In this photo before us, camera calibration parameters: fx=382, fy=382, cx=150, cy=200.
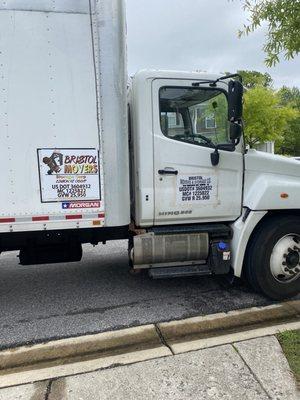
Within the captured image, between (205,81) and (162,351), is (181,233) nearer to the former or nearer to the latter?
(162,351)

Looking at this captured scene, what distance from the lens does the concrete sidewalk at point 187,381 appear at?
110 inches

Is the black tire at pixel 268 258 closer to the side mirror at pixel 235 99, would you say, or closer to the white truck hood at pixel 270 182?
the white truck hood at pixel 270 182

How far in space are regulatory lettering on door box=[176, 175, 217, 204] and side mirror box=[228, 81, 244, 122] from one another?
2.32 feet

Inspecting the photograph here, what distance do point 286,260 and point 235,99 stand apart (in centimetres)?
189

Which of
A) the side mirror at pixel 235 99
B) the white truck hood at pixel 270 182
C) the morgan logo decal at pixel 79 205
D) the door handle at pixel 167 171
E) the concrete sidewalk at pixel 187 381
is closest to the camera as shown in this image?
the concrete sidewalk at pixel 187 381

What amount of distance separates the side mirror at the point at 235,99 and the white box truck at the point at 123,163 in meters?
0.01

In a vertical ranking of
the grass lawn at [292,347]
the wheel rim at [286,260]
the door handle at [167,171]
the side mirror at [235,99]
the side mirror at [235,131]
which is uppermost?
the side mirror at [235,99]

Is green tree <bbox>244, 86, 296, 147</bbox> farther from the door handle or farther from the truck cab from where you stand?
the door handle

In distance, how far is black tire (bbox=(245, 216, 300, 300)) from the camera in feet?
13.9

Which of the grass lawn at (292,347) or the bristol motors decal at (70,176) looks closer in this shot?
the grass lawn at (292,347)

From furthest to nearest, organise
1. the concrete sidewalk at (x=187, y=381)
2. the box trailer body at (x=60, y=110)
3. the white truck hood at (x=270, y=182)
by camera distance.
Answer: the white truck hood at (x=270, y=182), the box trailer body at (x=60, y=110), the concrete sidewalk at (x=187, y=381)

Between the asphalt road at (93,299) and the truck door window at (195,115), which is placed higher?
the truck door window at (195,115)

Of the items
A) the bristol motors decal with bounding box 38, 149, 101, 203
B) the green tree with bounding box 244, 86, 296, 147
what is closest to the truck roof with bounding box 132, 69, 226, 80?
the bristol motors decal with bounding box 38, 149, 101, 203

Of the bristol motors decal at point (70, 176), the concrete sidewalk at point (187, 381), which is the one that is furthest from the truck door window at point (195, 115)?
the concrete sidewalk at point (187, 381)
